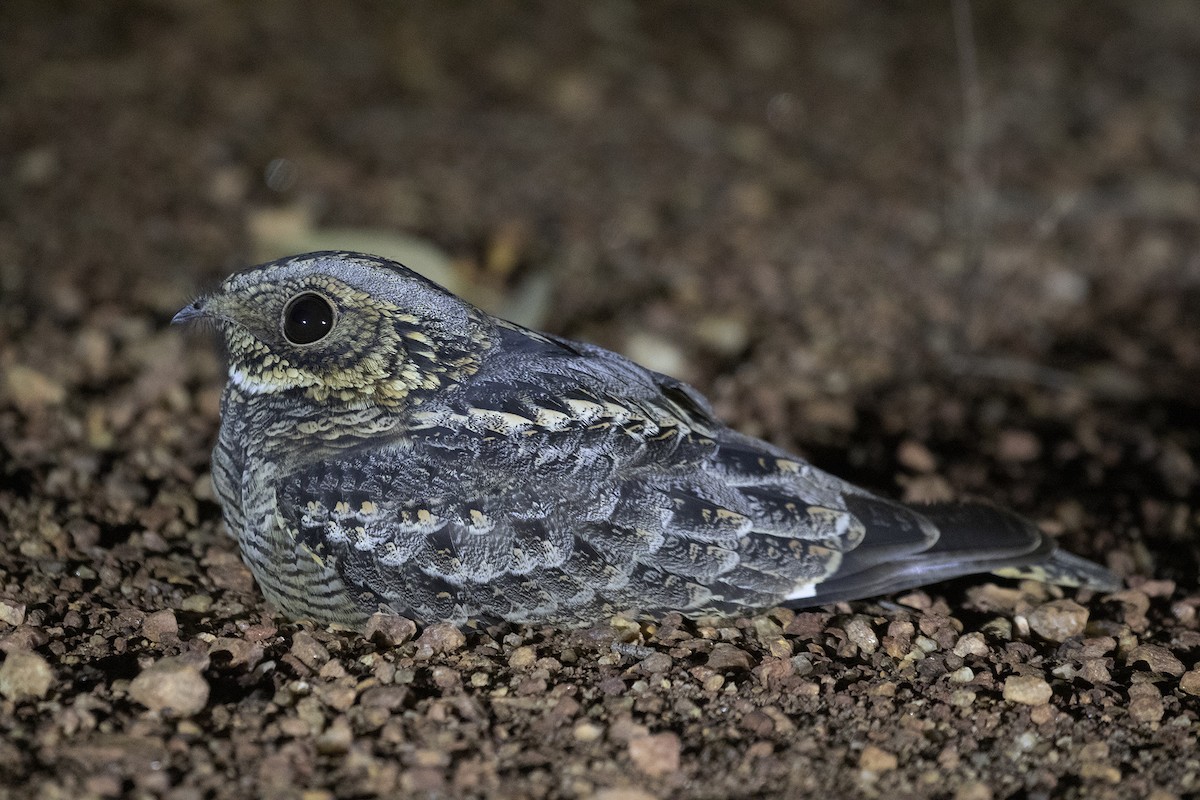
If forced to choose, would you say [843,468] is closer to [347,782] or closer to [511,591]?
[511,591]

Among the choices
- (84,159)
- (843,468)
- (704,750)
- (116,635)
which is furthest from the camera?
(84,159)

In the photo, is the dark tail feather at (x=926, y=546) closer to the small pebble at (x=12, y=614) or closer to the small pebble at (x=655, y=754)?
the small pebble at (x=655, y=754)

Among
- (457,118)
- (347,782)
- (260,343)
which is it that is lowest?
(347,782)

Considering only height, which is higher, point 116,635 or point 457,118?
point 457,118

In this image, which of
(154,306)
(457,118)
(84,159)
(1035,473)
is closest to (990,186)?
(1035,473)

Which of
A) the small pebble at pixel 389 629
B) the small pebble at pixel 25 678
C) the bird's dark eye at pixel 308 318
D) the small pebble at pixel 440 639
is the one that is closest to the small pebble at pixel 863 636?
the small pebble at pixel 440 639

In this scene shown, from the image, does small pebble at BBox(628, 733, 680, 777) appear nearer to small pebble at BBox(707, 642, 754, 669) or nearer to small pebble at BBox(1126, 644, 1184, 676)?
small pebble at BBox(707, 642, 754, 669)

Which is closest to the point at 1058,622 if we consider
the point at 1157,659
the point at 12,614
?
the point at 1157,659

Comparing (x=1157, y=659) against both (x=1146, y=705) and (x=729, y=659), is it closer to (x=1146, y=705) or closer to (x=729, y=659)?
(x=1146, y=705)

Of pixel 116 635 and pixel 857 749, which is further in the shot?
pixel 116 635
